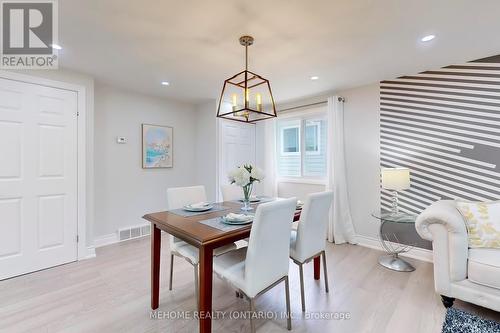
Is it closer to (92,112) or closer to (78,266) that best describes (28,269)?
(78,266)

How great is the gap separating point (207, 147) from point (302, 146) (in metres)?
1.73

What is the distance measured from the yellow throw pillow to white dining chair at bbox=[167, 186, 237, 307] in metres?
2.09

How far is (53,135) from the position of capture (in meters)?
2.73

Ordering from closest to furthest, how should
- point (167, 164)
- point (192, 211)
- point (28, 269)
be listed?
point (192, 211), point (28, 269), point (167, 164)

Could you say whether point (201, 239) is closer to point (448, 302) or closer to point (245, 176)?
point (245, 176)

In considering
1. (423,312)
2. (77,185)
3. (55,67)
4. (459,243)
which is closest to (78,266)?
(77,185)

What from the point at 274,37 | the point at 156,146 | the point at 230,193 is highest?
the point at 274,37

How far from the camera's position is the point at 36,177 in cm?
263

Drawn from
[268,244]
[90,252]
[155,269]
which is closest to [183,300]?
[155,269]

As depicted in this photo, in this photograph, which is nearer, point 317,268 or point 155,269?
point 155,269

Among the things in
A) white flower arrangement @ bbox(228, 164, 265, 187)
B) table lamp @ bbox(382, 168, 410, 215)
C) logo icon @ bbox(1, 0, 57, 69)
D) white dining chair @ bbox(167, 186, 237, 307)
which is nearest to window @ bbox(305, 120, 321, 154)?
table lamp @ bbox(382, 168, 410, 215)

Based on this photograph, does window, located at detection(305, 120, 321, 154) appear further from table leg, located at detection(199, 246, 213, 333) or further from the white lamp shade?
table leg, located at detection(199, 246, 213, 333)

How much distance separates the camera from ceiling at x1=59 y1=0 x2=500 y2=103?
167 centimetres

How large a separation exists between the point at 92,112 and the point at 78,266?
6.37ft
